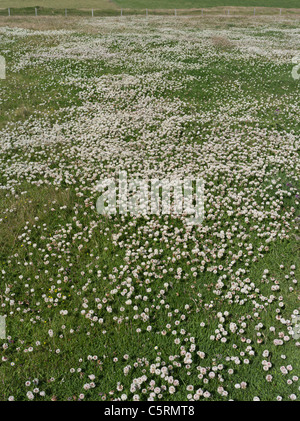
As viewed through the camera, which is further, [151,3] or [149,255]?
[151,3]

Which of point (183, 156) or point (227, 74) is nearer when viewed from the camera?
point (183, 156)

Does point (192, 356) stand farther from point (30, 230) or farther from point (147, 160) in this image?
point (147, 160)

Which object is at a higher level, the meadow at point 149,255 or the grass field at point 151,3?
the grass field at point 151,3

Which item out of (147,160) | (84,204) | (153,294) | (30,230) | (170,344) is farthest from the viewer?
(147,160)

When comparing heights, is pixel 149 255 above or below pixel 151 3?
below

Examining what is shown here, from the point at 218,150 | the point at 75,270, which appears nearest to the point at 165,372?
the point at 75,270

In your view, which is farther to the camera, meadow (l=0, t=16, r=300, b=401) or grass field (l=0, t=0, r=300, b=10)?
grass field (l=0, t=0, r=300, b=10)

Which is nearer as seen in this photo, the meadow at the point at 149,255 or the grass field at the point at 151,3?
the meadow at the point at 149,255

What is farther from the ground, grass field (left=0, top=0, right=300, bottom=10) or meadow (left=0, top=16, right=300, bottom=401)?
grass field (left=0, top=0, right=300, bottom=10)
